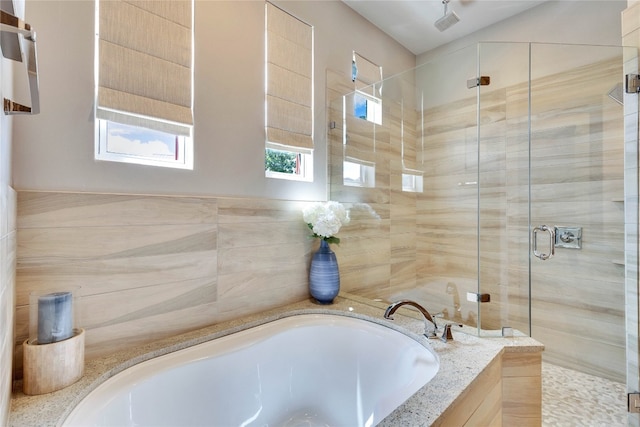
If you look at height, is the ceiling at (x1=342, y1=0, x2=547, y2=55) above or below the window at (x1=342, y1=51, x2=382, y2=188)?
above

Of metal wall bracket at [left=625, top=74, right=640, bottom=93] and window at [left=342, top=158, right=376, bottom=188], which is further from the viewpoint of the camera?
window at [left=342, top=158, right=376, bottom=188]

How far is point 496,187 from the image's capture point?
2227 millimetres

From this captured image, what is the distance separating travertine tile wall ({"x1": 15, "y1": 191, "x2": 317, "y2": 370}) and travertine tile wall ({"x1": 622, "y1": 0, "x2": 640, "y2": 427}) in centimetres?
186

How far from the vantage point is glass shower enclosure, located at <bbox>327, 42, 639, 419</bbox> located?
6.42ft

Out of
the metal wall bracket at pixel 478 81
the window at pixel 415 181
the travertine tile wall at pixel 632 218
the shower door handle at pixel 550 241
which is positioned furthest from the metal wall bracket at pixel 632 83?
the window at pixel 415 181

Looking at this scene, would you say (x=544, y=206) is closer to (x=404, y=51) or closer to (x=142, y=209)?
(x=404, y=51)

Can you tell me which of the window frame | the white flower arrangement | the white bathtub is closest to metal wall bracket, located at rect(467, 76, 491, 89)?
the white flower arrangement

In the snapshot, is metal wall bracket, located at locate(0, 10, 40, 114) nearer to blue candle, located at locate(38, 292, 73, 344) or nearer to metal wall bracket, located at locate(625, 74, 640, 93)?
blue candle, located at locate(38, 292, 73, 344)

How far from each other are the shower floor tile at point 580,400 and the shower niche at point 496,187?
103mm

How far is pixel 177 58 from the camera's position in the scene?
146 cm

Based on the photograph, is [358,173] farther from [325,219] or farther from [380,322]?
[380,322]

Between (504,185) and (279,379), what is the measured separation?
2.09 metres

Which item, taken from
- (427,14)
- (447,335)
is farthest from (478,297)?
(427,14)

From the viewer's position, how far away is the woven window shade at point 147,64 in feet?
4.12
